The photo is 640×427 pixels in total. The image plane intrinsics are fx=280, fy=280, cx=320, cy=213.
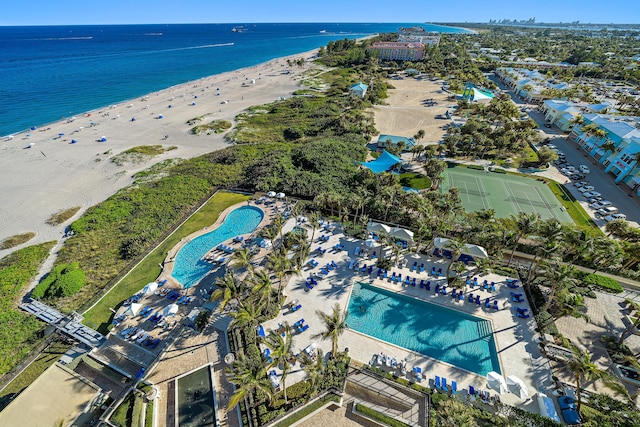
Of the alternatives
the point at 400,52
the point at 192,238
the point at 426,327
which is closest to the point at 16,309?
the point at 192,238

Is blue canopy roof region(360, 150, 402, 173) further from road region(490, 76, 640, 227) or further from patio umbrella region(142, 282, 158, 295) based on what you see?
patio umbrella region(142, 282, 158, 295)

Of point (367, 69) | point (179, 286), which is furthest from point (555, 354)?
point (367, 69)

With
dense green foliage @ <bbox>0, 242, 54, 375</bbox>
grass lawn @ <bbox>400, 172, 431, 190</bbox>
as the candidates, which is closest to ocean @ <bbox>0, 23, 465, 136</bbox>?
dense green foliage @ <bbox>0, 242, 54, 375</bbox>

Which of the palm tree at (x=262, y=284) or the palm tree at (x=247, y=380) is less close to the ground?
the palm tree at (x=262, y=284)

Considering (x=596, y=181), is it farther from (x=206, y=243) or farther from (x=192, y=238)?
(x=192, y=238)

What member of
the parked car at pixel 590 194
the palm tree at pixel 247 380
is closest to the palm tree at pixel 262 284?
the palm tree at pixel 247 380

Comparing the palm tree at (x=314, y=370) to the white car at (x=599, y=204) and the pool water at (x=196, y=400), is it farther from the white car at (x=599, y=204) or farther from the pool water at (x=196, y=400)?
the white car at (x=599, y=204)

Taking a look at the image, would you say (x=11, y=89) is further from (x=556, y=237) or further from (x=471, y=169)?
(x=556, y=237)
